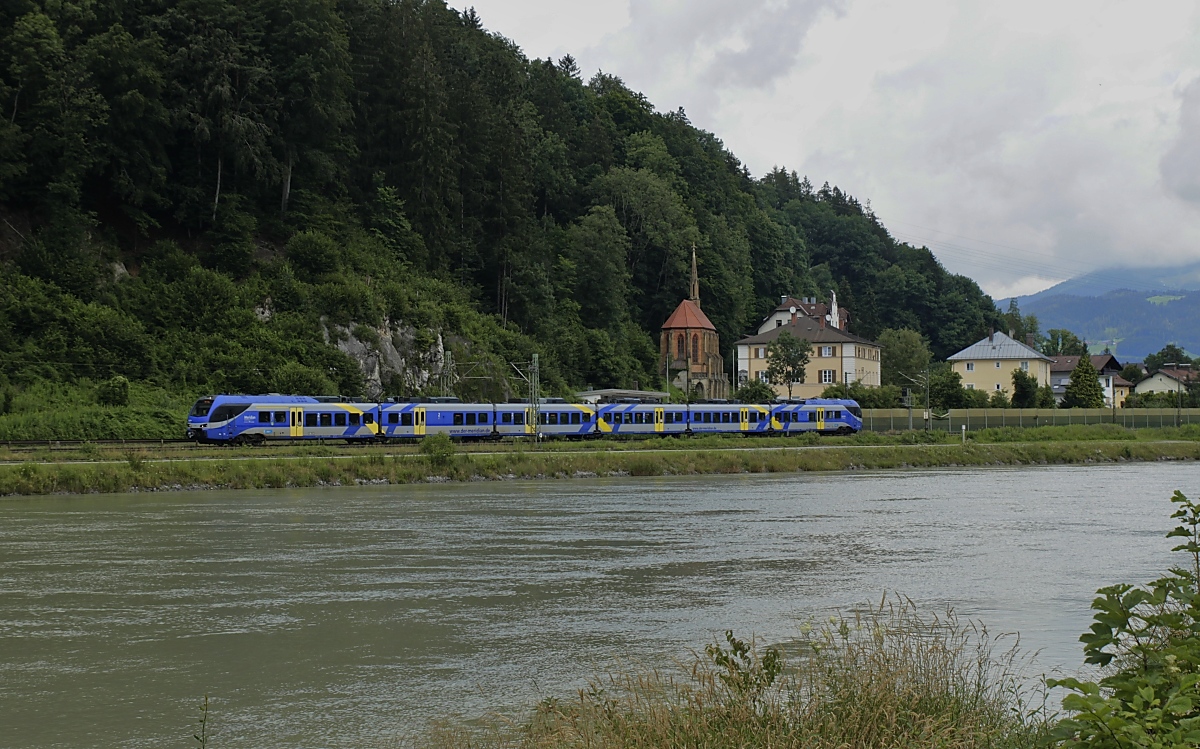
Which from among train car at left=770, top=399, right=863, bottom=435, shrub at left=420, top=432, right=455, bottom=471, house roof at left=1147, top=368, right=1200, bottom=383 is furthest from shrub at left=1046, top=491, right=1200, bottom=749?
house roof at left=1147, top=368, right=1200, bottom=383

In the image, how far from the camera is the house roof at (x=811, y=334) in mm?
124188

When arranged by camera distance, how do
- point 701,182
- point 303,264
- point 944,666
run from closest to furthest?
point 944,666 → point 303,264 → point 701,182

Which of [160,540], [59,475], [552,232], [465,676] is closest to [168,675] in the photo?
[465,676]

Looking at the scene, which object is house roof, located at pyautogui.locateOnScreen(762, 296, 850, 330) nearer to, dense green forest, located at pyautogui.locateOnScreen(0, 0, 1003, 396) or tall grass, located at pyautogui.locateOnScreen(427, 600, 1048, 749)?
dense green forest, located at pyautogui.locateOnScreen(0, 0, 1003, 396)

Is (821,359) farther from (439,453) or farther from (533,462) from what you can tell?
(439,453)

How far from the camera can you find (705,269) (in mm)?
129250

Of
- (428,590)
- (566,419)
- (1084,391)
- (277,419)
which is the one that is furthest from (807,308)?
(428,590)

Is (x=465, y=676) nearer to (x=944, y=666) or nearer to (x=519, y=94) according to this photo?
(x=944, y=666)

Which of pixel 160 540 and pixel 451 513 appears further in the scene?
pixel 451 513

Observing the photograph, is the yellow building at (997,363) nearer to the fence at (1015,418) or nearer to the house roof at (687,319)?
the house roof at (687,319)

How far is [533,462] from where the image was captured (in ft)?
164

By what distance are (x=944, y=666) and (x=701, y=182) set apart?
138m

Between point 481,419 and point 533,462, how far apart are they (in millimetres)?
11195

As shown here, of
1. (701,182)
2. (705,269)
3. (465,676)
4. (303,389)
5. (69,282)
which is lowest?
(465,676)
